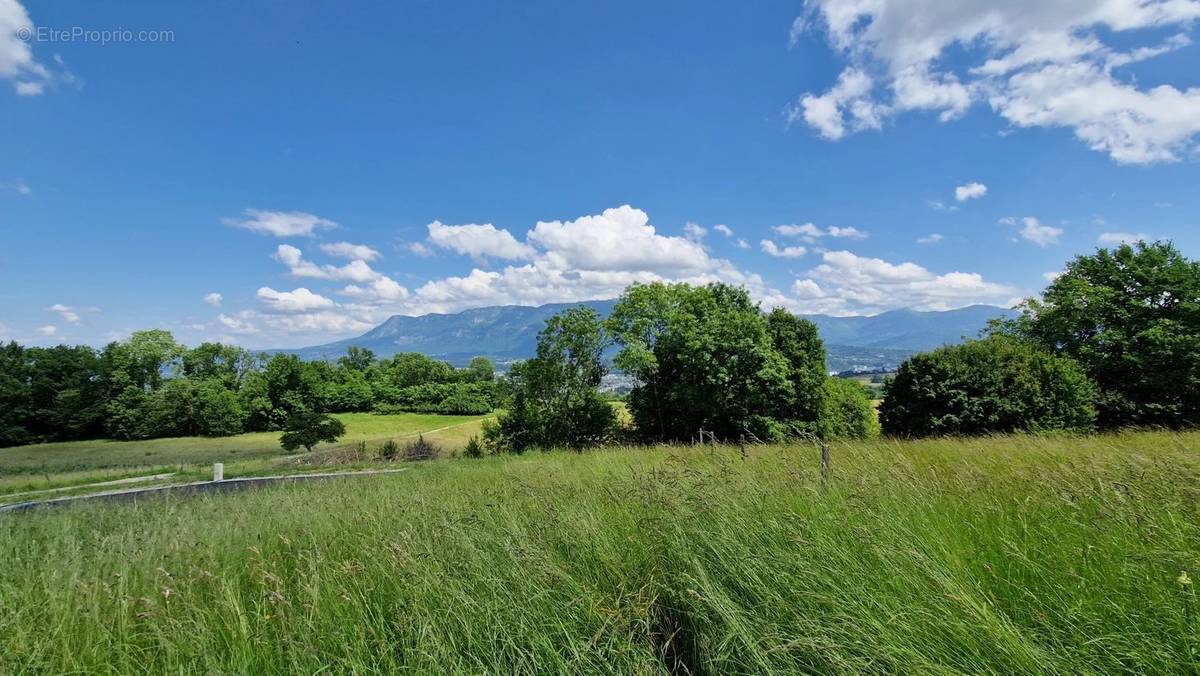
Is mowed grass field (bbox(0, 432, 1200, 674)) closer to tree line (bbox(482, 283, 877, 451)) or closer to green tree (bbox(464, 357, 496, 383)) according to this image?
tree line (bbox(482, 283, 877, 451))

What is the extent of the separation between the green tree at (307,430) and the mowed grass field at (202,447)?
2.21m

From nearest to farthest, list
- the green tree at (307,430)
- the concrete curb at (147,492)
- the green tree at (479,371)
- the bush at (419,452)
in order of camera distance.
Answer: the concrete curb at (147,492) < the bush at (419,452) < the green tree at (307,430) < the green tree at (479,371)

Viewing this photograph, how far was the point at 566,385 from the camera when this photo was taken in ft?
96.0

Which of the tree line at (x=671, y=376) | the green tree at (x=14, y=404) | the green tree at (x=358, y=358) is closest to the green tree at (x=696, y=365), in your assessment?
the tree line at (x=671, y=376)

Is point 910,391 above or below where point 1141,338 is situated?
below

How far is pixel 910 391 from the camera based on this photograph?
24.2 metres

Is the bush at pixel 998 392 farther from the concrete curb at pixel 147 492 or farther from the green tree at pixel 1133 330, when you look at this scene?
the concrete curb at pixel 147 492

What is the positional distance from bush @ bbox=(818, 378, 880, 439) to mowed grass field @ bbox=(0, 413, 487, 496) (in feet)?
84.8

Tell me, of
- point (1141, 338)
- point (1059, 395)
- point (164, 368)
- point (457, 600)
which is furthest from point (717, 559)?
point (164, 368)

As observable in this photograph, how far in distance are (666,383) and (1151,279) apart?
2696cm

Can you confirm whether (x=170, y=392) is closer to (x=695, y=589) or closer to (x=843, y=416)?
(x=843, y=416)

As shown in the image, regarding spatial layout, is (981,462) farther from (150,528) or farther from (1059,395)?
(1059,395)

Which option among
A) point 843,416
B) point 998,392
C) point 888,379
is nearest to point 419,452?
point 888,379

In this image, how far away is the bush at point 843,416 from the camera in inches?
1086
